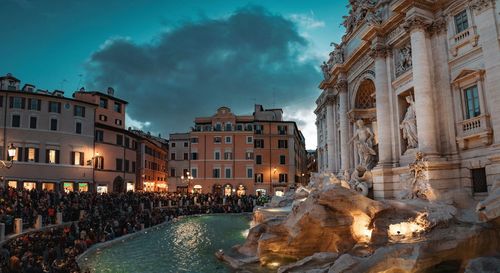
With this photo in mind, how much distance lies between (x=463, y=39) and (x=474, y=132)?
13.8 ft

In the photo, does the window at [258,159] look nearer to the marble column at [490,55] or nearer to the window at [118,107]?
the window at [118,107]

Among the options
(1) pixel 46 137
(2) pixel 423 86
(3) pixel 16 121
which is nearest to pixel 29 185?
(1) pixel 46 137

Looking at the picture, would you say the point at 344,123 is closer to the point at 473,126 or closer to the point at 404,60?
the point at 404,60

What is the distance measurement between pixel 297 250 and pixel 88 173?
1358 inches

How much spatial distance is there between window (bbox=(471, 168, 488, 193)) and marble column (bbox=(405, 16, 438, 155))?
1.79 metres

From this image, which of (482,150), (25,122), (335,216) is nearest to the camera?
(335,216)

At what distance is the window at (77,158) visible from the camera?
41.8 meters

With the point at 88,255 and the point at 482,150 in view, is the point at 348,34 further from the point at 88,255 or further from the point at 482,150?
the point at 88,255

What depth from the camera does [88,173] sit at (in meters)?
43.3

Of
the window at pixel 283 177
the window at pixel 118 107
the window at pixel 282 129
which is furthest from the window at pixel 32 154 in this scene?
the window at pixel 282 129

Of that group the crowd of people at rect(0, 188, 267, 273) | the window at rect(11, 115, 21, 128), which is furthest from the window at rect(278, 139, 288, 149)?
the window at rect(11, 115, 21, 128)

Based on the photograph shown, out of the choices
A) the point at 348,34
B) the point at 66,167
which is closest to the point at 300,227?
the point at 348,34

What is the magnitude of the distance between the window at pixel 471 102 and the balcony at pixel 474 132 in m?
0.43

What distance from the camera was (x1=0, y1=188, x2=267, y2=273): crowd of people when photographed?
13109 mm
